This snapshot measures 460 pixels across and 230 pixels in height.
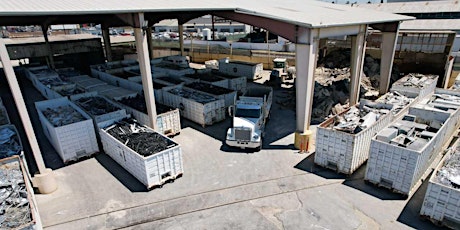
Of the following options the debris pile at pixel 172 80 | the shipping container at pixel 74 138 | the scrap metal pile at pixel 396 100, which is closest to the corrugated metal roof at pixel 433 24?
the scrap metal pile at pixel 396 100

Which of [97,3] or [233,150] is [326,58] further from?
[97,3]

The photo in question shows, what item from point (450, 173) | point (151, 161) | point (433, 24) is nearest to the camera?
point (450, 173)

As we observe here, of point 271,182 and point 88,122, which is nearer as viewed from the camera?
point 271,182

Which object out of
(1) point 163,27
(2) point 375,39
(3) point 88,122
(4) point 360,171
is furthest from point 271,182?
(1) point 163,27

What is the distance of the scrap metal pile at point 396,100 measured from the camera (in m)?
16.7

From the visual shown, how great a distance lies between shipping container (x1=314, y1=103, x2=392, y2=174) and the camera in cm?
1286

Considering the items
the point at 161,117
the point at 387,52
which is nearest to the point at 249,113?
the point at 161,117

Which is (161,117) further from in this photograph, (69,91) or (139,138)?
(69,91)

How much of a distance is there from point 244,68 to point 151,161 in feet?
72.2

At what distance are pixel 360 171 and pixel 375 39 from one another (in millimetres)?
23140

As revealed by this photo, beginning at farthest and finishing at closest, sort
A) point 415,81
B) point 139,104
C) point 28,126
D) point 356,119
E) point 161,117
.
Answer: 1. point 415,81
2. point 139,104
3. point 161,117
4. point 356,119
5. point 28,126

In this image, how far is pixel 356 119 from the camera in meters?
14.9

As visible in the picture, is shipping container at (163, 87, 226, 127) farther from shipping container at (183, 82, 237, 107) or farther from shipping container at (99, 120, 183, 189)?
shipping container at (99, 120, 183, 189)

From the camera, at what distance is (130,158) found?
43.5 feet
